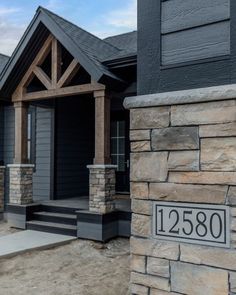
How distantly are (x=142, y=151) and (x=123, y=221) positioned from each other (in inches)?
147

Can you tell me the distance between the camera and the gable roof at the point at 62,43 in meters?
5.92

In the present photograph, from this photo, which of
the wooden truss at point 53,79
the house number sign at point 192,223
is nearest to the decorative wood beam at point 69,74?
the wooden truss at point 53,79

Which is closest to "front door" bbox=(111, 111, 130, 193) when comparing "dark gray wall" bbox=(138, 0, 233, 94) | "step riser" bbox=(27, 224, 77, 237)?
"step riser" bbox=(27, 224, 77, 237)

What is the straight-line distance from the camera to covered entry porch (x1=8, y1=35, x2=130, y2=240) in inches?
235

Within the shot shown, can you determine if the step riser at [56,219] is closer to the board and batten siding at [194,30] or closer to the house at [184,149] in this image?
the house at [184,149]

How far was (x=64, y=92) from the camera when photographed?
6.43m

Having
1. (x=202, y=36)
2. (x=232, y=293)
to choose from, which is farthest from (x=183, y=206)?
(x=202, y=36)

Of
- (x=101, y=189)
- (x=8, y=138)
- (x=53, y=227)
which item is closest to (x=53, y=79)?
(x=101, y=189)

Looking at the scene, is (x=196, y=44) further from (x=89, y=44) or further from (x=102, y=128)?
(x=89, y=44)

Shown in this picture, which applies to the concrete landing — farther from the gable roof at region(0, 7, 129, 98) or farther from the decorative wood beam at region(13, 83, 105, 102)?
the gable roof at region(0, 7, 129, 98)

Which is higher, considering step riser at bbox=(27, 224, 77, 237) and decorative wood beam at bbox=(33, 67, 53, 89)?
decorative wood beam at bbox=(33, 67, 53, 89)

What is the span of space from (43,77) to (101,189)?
254 cm

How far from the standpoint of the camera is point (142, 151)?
2.59m

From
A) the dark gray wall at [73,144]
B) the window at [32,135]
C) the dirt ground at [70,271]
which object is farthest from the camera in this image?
the window at [32,135]
